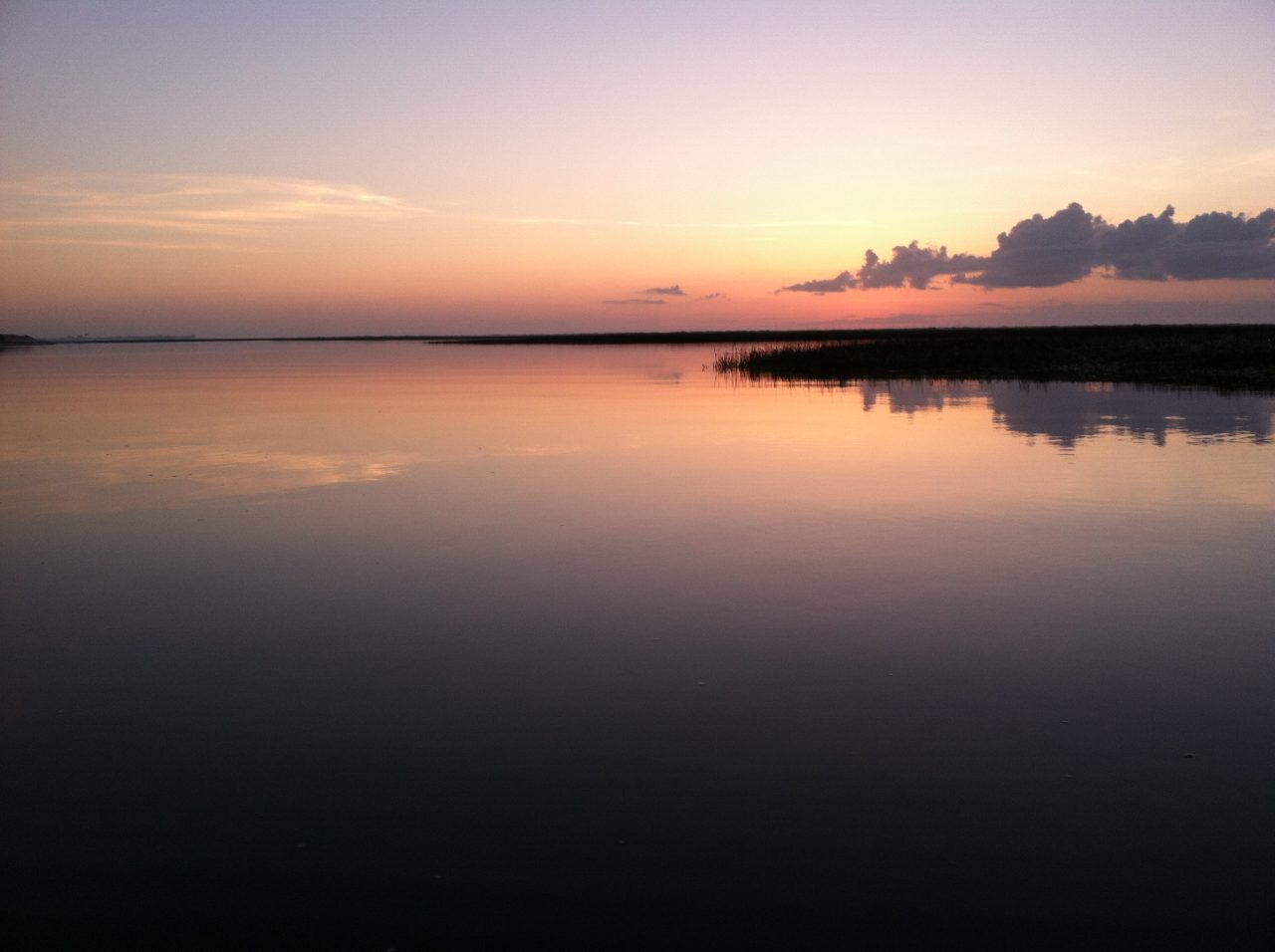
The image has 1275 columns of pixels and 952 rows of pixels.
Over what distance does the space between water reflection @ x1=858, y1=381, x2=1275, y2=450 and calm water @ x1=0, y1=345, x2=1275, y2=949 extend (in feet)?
21.6

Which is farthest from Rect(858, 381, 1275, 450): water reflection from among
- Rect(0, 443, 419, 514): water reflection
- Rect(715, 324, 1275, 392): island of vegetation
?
Rect(0, 443, 419, 514): water reflection

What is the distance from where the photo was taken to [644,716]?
693cm

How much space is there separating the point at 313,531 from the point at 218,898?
865 centimetres

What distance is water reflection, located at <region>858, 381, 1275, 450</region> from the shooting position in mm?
22078

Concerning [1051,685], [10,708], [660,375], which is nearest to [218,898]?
[10,708]

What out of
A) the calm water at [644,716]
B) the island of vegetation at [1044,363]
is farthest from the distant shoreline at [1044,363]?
the calm water at [644,716]

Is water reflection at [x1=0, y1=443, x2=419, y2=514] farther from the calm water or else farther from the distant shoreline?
the distant shoreline

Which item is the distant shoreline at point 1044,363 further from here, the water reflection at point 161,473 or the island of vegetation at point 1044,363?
the water reflection at point 161,473

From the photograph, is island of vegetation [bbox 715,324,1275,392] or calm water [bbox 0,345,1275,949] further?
island of vegetation [bbox 715,324,1275,392]

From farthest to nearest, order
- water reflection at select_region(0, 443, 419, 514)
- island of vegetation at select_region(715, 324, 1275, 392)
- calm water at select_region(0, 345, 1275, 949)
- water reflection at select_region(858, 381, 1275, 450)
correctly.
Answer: island of vegetation at select_region(715, 324, 1275, 392)
water reflection at select_region(858, 381, 1275, 450)
water reflection at select_region(0, 443, 419, 514)
calm water at select_region(0, 345, 1275, 949)

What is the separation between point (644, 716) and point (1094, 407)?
2551cm

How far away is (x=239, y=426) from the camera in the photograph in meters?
27.0

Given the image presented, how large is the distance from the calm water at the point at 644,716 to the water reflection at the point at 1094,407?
6587mm

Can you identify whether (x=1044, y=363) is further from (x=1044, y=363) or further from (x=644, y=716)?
(x=644, y=716)
